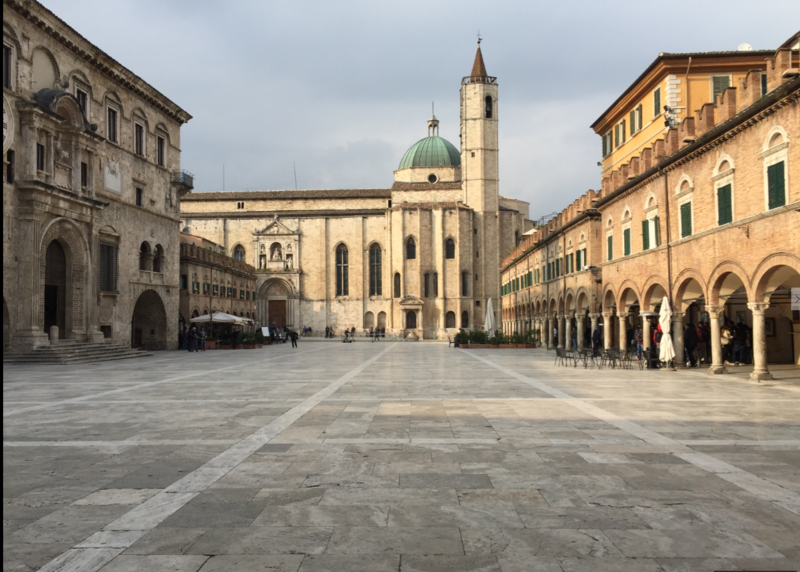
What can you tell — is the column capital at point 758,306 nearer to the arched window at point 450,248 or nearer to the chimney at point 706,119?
the chimney at point 706,119

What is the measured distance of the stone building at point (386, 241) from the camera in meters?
73.4

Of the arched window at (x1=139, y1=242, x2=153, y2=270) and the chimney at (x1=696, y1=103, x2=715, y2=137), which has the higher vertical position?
the chimney at (x1=696, y1=103, x2=715, y2=137)

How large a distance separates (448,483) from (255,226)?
239 ft

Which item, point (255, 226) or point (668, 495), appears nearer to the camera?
point (668, 495)

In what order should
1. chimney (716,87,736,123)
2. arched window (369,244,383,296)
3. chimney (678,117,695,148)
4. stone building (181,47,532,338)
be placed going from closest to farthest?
chimney (716,87,736,123), chimney (678,117,695,148), stone building (181,47,532,338), arched window (369,244,383,296)

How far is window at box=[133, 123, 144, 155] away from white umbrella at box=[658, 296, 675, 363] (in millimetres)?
28815

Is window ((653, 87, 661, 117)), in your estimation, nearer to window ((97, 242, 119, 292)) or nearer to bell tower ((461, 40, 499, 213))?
window ((97, 242, 119, 292))

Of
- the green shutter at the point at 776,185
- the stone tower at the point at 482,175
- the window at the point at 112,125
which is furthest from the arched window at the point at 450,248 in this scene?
the green shutter at the point at 776,185

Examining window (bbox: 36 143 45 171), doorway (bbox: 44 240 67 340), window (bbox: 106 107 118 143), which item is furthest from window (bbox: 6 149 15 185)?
window (bbox: 106 107 118 143)

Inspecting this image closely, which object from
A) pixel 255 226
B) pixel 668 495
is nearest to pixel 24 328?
pixel 668 495

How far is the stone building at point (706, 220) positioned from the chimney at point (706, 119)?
0.10 feet

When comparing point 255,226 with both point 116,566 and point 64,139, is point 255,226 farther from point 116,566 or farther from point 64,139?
point 116,566

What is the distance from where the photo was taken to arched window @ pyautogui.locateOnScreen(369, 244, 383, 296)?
76.7m

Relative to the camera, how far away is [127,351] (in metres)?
32.1
